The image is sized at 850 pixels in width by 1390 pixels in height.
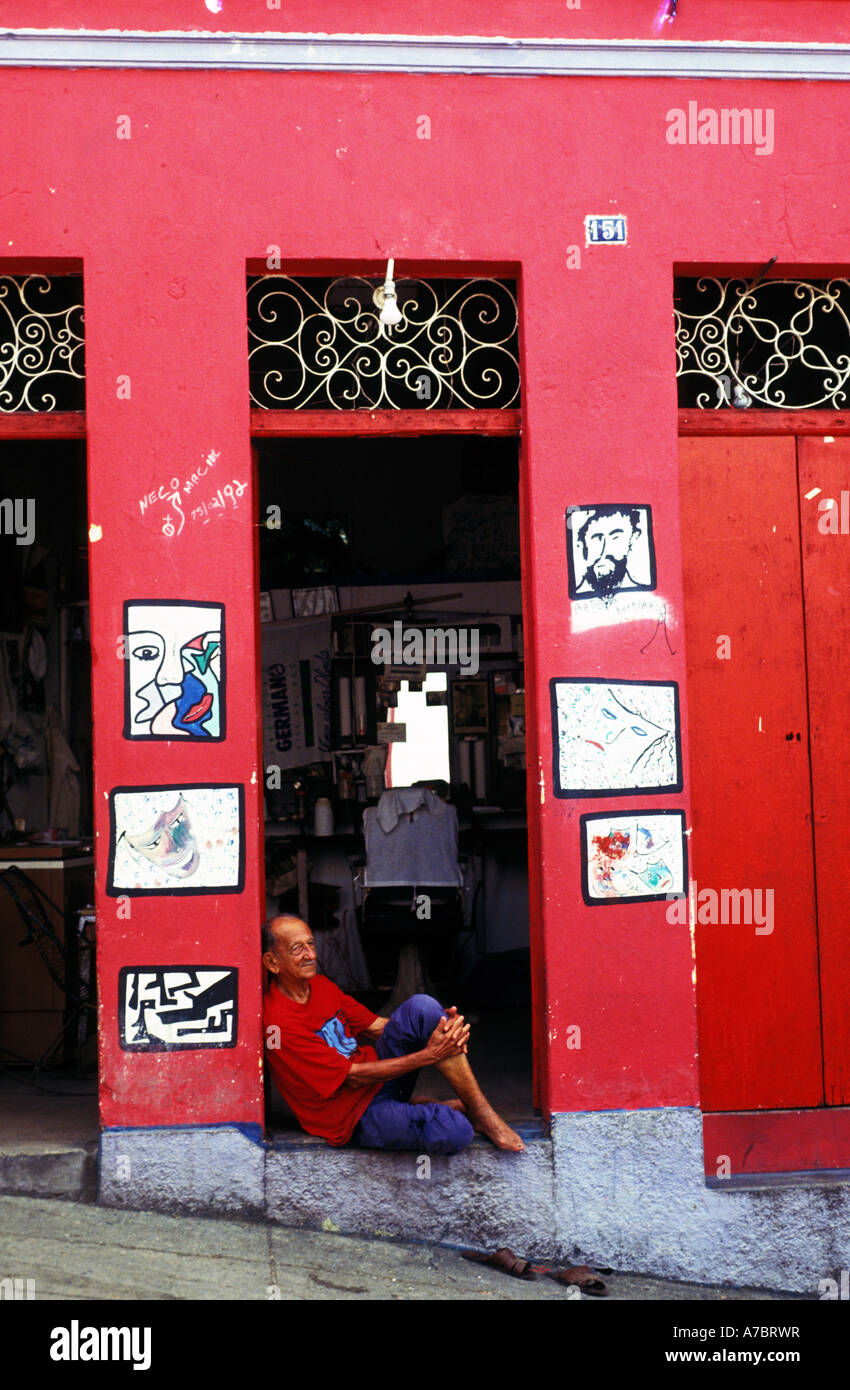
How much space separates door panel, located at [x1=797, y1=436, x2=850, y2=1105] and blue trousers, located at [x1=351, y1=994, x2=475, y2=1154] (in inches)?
70.5

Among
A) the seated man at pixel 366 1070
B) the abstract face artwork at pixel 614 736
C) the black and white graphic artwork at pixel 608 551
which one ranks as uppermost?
the black and white graphic artwork at pixel 608 551

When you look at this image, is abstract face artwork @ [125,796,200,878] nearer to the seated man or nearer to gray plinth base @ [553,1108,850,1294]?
the seated man

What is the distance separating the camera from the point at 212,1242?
16.4 ft

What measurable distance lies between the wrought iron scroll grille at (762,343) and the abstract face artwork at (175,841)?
111 inches

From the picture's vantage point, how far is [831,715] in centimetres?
585

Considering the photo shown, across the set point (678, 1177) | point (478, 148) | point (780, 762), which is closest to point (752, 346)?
point (478, 148)

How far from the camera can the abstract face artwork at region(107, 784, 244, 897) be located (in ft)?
17.4

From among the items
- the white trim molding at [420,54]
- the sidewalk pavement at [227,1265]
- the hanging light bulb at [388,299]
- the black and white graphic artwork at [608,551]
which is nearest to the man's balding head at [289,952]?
the sidewalk pavement at [227,1265]

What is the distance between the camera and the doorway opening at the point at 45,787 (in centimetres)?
709

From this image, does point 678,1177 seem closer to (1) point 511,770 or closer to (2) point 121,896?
(2) point 121,896

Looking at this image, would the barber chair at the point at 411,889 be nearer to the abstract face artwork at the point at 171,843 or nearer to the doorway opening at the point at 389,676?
the doorway opening at the point at 389,676

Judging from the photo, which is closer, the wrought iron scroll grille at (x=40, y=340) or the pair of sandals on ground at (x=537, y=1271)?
the pair of sandals on ground at (x=537, y=1271)

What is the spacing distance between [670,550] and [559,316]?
1145 millimetres

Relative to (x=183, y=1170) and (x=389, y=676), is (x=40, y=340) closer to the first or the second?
(x=183, y=1170)
